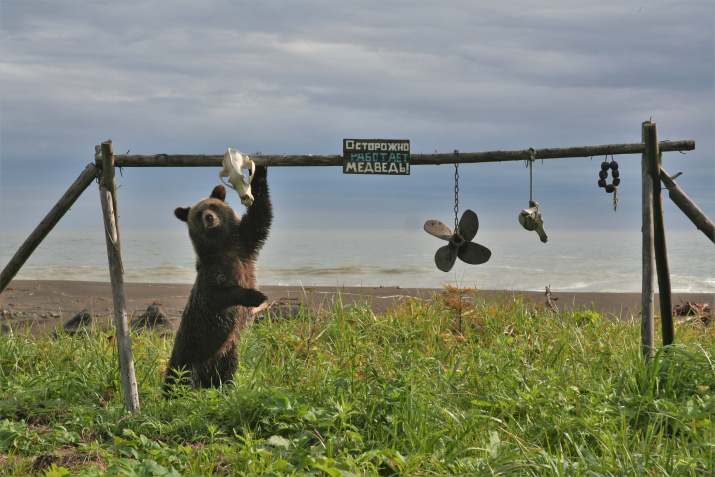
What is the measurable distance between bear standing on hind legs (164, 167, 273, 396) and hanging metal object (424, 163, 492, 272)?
1.66 m

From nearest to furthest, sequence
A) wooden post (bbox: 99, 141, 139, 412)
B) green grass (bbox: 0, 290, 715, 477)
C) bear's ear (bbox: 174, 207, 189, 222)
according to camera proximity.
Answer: green grass (bbox: 0, 290, 715, 477) < wooden post (bbox: 99, 141, 139, 412) < bear's ear (bbox: 174, 207, 189, 222)

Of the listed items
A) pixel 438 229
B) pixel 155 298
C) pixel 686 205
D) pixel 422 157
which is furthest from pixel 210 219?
pixel 155 298

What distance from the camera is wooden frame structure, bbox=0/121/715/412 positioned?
5.50 meters

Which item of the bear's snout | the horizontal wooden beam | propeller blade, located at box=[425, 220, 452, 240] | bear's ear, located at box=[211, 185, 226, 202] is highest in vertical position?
the horizontal wooden beam

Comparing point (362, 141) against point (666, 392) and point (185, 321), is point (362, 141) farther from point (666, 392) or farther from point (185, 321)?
point (666, 392)

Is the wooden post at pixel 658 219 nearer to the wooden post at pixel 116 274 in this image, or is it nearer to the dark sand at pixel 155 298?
the dark sand at pixel 155 298

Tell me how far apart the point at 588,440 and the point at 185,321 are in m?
3.65

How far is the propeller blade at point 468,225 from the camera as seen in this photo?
6066 millimetres

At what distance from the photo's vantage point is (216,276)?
219 inches

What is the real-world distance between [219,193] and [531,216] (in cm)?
303

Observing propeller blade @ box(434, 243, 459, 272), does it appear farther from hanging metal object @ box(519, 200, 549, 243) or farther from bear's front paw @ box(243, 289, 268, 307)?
bear's front paw @ box(243, 289, 268, 307)

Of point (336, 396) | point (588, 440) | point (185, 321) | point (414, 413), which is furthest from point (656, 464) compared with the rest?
point (185, 321)

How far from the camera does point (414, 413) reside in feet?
14.4

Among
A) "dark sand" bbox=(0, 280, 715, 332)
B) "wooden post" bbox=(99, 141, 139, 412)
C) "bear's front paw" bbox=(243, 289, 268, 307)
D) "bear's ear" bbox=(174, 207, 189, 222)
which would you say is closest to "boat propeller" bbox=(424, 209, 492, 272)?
"bear's front paw" bbox=(243, 289, 268, 307)
